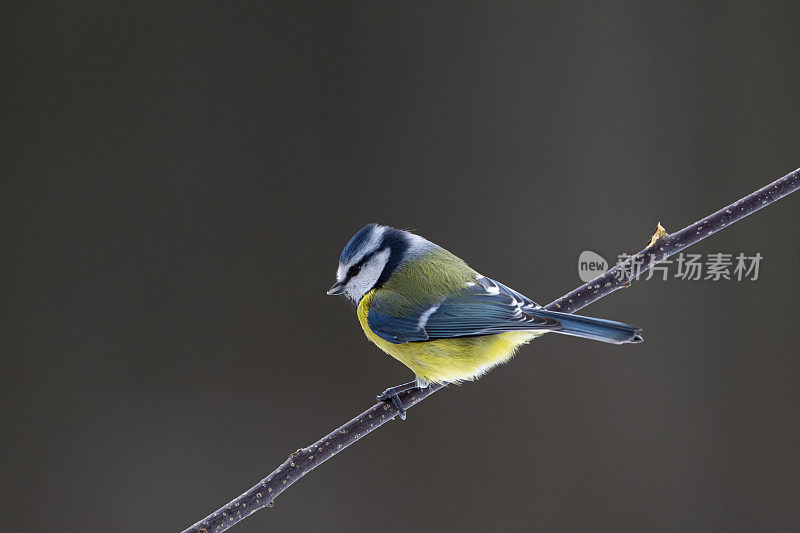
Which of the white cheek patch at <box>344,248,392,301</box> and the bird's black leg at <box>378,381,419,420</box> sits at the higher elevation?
the white cheek patch at <box>344,248,392,301</box>

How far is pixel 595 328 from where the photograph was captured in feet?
2.22

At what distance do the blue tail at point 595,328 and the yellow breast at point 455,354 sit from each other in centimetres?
9

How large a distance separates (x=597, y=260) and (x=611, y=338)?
383mm

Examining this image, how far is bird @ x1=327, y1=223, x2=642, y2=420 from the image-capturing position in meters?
0.84

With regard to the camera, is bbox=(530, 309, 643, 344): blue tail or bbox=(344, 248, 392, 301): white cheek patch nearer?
bbox=(530, 309, 643, 344): blue tail

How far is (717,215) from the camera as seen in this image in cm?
74

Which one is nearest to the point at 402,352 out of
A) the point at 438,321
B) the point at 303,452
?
the point at 438,321

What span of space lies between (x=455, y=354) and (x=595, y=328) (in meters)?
0.23

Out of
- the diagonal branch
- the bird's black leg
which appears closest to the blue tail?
the diagonal branch

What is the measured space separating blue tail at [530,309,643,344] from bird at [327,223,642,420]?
56 mm

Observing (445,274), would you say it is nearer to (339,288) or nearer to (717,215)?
(339,288)
